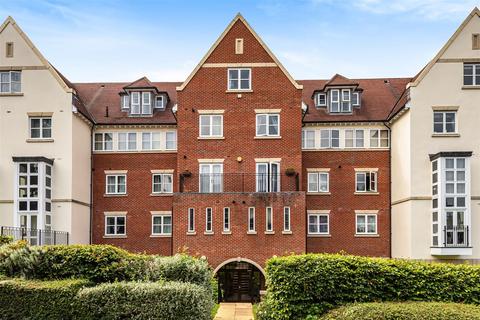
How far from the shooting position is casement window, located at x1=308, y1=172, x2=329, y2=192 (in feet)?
119

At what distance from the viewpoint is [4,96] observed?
33.9 metres

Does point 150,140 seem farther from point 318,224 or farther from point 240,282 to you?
point 318,224

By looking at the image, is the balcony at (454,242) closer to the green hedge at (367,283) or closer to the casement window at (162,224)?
the green hedge at (367,283)

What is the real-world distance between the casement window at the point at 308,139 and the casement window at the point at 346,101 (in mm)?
2576

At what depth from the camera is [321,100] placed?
124 feet

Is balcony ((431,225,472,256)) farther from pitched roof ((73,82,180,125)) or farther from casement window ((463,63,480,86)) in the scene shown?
pitched roof ((73,82,180,125))

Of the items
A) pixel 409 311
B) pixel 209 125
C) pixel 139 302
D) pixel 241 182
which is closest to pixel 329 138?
pixel 241 182

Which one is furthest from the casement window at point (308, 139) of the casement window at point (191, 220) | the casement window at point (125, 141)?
the casement window at point (125, 141)

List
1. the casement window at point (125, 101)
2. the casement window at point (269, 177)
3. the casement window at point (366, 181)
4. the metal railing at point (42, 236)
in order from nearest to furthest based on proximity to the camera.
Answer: the metal railing at point (42, 236)
the casement window at point (269, 177)
the casement window at point (366, 181)
the casement window at point (125, 101)

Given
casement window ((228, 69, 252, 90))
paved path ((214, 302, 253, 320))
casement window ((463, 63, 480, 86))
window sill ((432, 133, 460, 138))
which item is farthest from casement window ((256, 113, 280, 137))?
paved path ((214, 302, 253, 320))

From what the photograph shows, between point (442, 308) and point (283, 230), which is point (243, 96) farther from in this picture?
point (442, 308)

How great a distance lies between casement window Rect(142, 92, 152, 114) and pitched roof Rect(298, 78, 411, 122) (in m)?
9.82

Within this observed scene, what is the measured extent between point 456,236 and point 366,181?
6.83m

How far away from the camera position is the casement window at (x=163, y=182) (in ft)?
121
